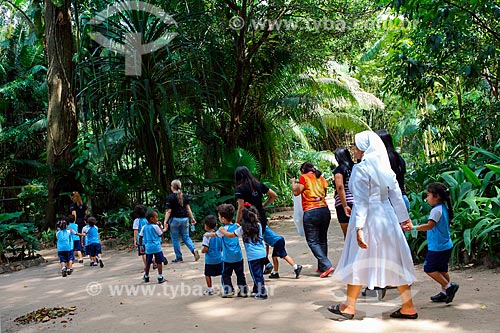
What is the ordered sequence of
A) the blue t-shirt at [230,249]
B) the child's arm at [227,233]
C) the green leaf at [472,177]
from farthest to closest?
1. the green leaf at [472,177]
2. the blue t-shirt at [230,249]
3. the child's arm at [227,233]

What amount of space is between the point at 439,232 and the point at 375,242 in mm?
849

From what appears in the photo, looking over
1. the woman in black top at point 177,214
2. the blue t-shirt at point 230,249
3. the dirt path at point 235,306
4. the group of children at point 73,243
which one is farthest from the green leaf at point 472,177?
the group of children at point 73,243

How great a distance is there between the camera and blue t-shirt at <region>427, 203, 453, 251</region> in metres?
4.95

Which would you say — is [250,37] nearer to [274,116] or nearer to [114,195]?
[274,116]

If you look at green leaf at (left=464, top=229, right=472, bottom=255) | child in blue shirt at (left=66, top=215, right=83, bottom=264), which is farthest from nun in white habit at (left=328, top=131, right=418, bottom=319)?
child in blue shirt at (left=66, top=215, right=83, bottom=264)

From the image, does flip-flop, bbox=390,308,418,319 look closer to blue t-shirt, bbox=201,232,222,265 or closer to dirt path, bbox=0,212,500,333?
dirt path, bbox=0,212,500,333

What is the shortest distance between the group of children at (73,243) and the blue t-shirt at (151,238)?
7.27 ft

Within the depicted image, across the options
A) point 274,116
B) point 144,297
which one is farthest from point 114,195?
point 144,297

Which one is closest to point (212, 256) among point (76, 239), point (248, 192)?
point (248, 192)

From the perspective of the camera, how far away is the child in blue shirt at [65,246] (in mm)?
8695

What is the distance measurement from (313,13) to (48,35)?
22.8 ft

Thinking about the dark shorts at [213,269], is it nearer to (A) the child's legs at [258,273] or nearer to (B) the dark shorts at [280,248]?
(A) the child's legs at [258,273]

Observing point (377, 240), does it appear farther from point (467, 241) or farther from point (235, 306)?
point (467, 241)

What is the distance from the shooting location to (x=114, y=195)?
1457cm
